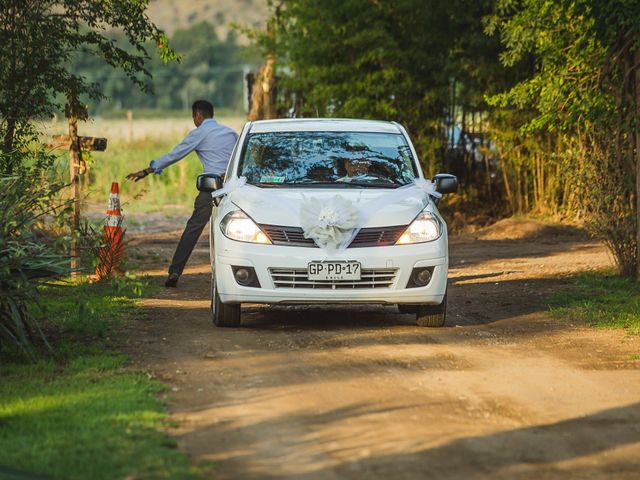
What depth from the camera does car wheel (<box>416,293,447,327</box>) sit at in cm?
1102

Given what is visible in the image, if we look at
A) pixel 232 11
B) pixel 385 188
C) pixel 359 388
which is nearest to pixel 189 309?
pixel 385 188

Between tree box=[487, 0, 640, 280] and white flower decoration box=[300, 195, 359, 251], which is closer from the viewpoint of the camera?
white flower decoration box=[300, 195, 359, 251]

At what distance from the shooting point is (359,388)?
8047mm

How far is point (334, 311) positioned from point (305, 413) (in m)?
5.05

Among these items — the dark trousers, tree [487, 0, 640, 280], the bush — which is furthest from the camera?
the dark trousers

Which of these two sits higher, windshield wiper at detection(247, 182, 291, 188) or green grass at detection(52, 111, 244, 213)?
windshield wiper at detection(247, 182, 291, 188)

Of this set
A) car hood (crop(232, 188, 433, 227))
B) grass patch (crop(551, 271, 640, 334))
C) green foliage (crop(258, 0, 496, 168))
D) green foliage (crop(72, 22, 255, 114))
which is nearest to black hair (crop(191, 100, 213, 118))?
car hood (crop(232, 188, 433, 227))

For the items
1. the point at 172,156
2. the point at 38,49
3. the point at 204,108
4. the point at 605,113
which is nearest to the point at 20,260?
the point at 38,49

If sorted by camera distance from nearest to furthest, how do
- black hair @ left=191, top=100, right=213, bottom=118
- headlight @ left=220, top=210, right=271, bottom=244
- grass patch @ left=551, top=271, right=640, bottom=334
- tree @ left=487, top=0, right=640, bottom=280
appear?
headlight @ left=220, top=210, right=271, bottom=244 < grass patch @ left=551, top=271, right=640, bottom=334 < tree @ left=487, top=0, right=640, bottom=280 < black hair @ left=191, top=100, right=213, bottom=118

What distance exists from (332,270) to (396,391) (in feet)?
8.26

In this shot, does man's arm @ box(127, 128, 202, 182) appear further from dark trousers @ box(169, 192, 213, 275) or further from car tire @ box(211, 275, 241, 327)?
car tire @ box(211, 275, 241, 327)

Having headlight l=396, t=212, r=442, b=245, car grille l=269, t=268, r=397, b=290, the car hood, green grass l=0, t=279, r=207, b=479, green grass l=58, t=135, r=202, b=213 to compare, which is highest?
the car hood

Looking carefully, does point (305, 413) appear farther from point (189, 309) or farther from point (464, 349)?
point (189, 309)

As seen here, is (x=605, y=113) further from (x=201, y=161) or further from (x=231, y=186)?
(x=231, y=186)
